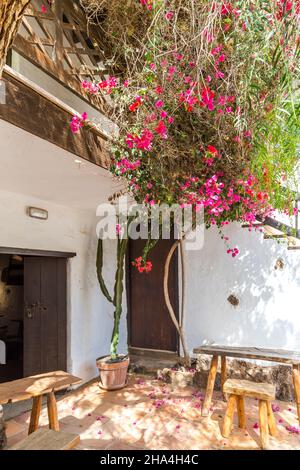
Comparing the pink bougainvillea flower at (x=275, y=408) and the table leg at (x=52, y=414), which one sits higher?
the table leg at (x=52, y=414)

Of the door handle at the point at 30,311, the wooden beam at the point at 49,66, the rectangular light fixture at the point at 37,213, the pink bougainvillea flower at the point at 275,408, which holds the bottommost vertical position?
the pink bougainvillea flower at the point at 275,408

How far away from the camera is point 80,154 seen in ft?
9.30

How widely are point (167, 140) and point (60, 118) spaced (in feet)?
3.24

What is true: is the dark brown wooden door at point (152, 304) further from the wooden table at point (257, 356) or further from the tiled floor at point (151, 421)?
the wooden table at point (257, 356)

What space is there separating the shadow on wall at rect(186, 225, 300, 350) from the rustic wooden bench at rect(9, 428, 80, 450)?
3.53 meters

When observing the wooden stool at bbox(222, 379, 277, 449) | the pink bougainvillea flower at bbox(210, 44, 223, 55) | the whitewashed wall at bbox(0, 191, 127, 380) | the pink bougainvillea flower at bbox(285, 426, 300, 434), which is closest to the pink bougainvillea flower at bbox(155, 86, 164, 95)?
the pink bougainvillea flower at bbox(210, 44, 223, 55)

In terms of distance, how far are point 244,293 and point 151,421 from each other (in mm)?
2439

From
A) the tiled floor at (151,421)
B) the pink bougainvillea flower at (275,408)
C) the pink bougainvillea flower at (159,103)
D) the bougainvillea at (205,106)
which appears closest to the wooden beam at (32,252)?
the bougainvillea at (205,106)

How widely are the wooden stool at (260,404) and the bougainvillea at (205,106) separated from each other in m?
1.82

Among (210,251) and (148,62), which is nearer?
(148,62)

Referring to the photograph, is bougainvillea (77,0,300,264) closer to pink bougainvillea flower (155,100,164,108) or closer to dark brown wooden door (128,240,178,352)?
pink bougainvillea flower (155,100,164,108)

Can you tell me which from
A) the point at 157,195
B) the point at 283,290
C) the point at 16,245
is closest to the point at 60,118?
the point at 157,195

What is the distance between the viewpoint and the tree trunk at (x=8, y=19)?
128 centimetres

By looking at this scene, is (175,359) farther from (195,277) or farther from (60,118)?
(60,118)
